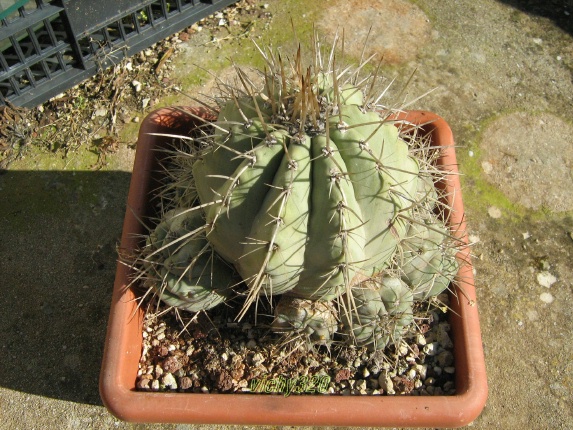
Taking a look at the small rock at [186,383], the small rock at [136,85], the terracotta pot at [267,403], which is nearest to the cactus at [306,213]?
the terracotta pot at [267,403]

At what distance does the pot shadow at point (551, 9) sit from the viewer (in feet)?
10.1

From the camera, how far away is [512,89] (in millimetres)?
2822

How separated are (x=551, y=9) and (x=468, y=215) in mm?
1447

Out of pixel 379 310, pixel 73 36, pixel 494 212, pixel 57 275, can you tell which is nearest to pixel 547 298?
pixel 494 212

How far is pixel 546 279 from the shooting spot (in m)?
2.31

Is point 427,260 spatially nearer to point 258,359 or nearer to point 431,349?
point 431,349

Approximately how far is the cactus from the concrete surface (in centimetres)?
76

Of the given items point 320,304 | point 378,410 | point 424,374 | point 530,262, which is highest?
point 320,304

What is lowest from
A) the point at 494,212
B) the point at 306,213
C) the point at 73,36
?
the point at 494,212

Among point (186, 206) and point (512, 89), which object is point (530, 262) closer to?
point (512, 89)

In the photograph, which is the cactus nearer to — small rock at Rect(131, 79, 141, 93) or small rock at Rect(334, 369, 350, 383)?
small rock at Rect(334, 369, 350, 383)

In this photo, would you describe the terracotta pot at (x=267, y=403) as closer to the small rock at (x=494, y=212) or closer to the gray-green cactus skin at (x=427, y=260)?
the gray-green cactus skin at (x=427, y=260)

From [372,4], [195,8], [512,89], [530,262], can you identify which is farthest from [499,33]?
[195,8]

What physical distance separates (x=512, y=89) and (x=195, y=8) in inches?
63.2
